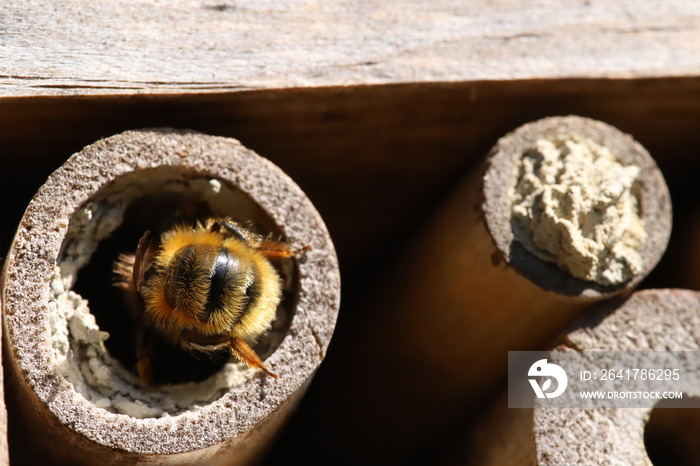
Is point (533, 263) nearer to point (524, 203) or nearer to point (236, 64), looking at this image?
point (524, 203)

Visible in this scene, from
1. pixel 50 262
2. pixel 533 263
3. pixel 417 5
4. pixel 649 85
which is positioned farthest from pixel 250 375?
pixel 649 85

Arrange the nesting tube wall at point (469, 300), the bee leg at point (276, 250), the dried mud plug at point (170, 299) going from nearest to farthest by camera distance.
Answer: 1. the dried mud plug at point (170, 299)
2. the bee leg at point (276, 250)
3. the nesting tube wall at point (469, 300)

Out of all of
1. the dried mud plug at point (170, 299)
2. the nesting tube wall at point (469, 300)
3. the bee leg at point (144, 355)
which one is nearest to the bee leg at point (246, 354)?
the dried mud plug at point (170, 299)

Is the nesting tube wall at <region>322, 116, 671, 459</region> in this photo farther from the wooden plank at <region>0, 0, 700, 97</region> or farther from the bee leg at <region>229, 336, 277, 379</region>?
the bee leg at <region>229, 336, 277, 379</region>

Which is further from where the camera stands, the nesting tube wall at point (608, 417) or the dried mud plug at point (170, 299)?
the nesting tube wall at point (608, 417)

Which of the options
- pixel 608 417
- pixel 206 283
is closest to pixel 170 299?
pixel 206 283

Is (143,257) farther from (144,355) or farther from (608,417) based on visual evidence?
(608,417)

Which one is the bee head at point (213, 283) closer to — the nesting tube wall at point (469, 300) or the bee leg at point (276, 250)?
the bee leg at point (276, 250)
